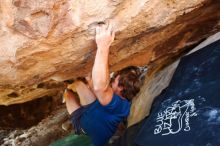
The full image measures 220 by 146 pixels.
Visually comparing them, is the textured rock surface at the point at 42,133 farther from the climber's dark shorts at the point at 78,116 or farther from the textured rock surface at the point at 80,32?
the textured rock surface at the point at 80,32

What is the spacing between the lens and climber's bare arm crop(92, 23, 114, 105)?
6.42 feet

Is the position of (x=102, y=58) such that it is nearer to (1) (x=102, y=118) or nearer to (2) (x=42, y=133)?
(1) (x=102, y=118)

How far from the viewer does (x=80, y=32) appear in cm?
194

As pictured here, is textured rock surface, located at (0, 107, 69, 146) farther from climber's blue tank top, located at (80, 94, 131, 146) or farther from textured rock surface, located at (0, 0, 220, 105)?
textured rock surface, located at (0, 0, 220, 105)

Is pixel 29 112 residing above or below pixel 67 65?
below

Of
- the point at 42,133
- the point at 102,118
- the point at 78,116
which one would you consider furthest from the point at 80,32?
the point at 42,133

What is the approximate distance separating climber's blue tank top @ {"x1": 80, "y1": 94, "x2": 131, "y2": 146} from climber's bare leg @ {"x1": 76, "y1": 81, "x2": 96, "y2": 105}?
0.06 m

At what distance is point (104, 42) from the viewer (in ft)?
6.54

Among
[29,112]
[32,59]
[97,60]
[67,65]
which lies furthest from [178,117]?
[29,112]

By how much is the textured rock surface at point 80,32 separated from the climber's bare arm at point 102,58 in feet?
0.13

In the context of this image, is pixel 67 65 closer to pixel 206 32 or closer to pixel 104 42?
pixel 104 42

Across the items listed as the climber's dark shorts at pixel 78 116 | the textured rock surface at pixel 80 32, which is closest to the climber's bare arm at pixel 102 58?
the textured rock surface at pixel 80 32

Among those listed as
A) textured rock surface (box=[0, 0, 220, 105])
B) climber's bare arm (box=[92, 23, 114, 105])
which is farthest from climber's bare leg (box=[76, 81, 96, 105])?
climber's bare arm (box=[92, 23, 114, 105])

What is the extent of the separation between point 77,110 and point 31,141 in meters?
0.84
